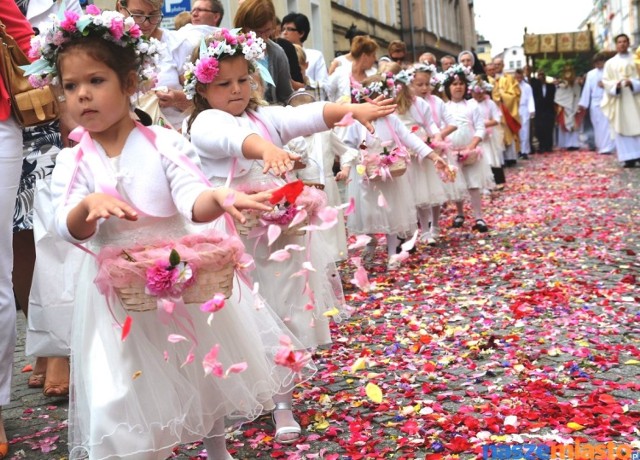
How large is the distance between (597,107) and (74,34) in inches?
893

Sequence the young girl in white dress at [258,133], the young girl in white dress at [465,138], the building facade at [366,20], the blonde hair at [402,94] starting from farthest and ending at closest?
the building facade at [366,20], the young girl in white dress at [465,138], the blonde hair at [402,94], the young girl in white dress at [258,133]

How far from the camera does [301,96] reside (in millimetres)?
6996

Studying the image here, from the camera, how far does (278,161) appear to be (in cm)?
360

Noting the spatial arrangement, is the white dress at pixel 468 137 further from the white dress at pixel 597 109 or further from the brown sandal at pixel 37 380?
the white dress at pixel 597 109

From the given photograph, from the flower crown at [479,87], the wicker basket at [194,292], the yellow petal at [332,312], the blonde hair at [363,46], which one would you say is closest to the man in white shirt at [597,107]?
the flower crown at [479,87]

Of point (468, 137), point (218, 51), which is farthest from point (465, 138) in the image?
point (218, 51)

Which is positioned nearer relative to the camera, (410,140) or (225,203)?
(225,203)

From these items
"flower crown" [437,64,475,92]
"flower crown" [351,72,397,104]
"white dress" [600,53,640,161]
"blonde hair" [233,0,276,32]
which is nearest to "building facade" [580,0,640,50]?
"white dress" [600,53,640,161]

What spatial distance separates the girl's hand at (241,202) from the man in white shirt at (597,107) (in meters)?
21.4

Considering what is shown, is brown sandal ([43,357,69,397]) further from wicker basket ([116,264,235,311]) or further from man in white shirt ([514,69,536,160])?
man in white shirt ([514,69,536,160])

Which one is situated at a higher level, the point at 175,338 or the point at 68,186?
the point at 68,186

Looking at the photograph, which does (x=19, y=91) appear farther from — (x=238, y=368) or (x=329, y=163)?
(x=329, y=163)

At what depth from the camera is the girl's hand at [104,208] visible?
3029 millimetres

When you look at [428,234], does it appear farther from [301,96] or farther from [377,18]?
[377,18]
